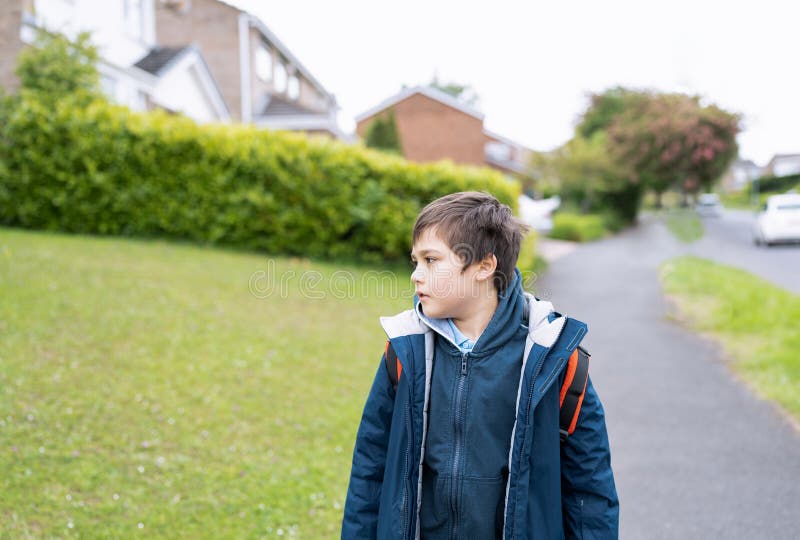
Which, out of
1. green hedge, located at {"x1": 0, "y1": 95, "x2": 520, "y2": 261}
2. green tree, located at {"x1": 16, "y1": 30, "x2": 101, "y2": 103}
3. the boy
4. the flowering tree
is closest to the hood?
the boy

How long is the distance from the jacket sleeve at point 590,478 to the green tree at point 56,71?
11.9m

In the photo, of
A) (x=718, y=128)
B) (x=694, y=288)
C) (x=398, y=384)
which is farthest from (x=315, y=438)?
(x=718, y=128)

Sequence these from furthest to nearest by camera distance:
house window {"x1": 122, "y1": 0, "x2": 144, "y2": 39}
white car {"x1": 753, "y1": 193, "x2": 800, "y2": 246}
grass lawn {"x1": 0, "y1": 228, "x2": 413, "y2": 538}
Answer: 1. white car {"x1": 753, "y1": 193, "x2": 800, "y2": 246}
2. house window {"x1": 122, "y1": 0, "x2": 144, "y2": 39}
3. grass lawn {"x1": 0, "y1": 228, "x2": 413, "y2": 538}

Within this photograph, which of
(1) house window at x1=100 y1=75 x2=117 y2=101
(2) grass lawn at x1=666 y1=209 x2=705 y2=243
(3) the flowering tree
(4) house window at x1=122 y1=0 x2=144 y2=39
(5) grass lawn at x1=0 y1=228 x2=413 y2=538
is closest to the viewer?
(5) grass lawn at x1=0 y1=228 x2=413 y2=538

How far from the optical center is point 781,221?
19.1 meters

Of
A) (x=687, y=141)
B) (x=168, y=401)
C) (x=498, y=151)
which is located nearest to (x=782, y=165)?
(x=687, y=141)

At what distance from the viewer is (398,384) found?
201 centimetres

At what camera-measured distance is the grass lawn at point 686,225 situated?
1254 cm

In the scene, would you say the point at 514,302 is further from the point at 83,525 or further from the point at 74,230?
the point at 74,230

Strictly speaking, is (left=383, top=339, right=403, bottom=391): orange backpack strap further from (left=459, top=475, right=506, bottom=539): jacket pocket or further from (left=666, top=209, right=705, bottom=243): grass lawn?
(left=666, top=209, right=705, bottom=243): grass lawn

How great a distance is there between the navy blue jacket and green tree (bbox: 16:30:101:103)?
11.5m

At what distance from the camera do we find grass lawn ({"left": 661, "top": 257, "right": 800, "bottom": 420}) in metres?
6.27

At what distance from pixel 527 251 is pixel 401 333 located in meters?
11.1

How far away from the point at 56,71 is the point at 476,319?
1202 centimetres
